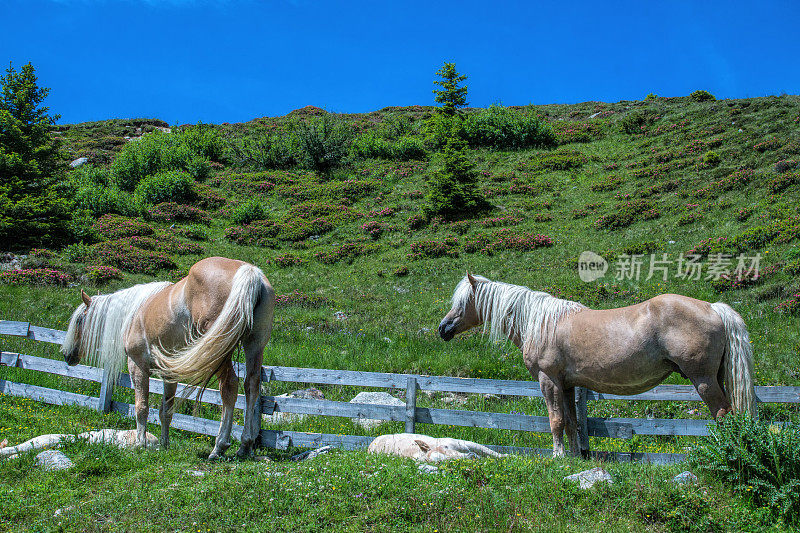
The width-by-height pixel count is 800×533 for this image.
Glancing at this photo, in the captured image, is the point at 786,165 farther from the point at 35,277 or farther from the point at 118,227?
the point at 118,227

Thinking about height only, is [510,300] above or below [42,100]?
below

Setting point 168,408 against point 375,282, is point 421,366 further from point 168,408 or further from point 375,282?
point 375,282

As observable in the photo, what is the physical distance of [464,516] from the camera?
405cm

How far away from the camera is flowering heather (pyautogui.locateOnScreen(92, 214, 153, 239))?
79.5 feet

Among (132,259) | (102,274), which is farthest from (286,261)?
(102,274)

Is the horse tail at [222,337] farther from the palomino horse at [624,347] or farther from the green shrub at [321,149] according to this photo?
the green shrub at [321,149]

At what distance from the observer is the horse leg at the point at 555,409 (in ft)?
19.8

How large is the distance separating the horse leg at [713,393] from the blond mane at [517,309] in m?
1.61

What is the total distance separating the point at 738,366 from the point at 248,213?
26689 mm

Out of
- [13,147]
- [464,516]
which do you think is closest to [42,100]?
[13,147]

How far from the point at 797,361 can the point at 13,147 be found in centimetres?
2899

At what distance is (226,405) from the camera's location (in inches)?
249

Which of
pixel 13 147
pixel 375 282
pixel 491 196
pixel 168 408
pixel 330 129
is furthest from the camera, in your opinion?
pixel 330 129

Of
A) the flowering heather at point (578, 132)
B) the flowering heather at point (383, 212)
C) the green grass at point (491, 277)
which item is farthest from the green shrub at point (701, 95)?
the flowering heather at point (383, 212)
